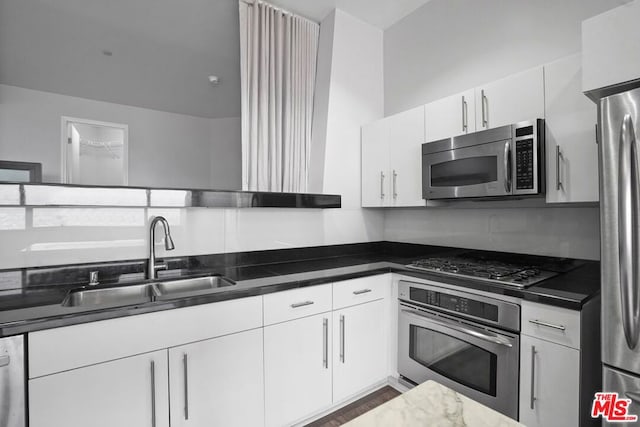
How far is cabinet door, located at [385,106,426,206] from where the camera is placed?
217 centimetres

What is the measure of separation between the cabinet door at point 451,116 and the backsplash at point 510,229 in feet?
2.00

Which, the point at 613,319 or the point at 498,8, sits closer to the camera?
the point at 613,319

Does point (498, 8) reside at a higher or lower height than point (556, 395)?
higher

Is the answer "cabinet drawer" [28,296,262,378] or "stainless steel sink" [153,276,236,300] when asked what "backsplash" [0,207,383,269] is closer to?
"stainless steel sink" [153,276,236,300]

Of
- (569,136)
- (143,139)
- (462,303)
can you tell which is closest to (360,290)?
(462,303)

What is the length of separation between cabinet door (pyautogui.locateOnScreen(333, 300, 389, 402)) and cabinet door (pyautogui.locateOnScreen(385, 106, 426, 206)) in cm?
78

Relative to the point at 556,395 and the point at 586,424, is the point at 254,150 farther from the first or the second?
the point at 586,424

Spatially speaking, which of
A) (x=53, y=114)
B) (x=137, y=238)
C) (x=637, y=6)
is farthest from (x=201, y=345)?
(x=53, y=114)

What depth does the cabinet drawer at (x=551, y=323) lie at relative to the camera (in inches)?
49.5

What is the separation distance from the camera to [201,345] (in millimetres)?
1346

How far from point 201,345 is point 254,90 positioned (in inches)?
65.9

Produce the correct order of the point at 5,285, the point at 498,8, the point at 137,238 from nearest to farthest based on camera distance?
the point at 5,285, the point at 137,238, the point at 498,8

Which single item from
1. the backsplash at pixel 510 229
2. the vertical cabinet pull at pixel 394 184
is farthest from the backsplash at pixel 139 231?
the backsplash at pixel 510 229

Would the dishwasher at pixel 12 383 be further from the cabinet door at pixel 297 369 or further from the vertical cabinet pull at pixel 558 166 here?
the vertical cabinet pull at pixel 558 166
